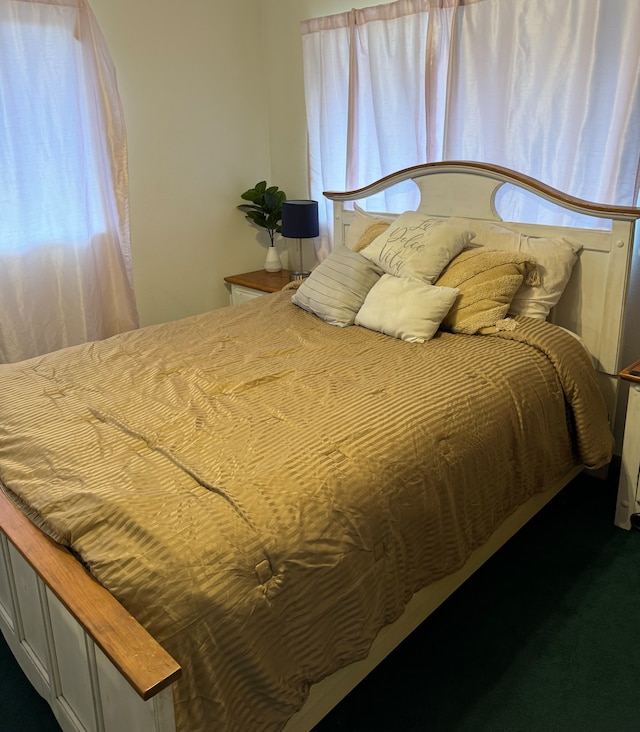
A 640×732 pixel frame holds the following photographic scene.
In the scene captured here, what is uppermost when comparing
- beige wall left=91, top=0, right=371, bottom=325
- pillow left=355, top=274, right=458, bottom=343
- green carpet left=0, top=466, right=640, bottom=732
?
beige wall left=91, top=0, right=371, bottom=325

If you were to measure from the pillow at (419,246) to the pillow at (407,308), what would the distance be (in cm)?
6

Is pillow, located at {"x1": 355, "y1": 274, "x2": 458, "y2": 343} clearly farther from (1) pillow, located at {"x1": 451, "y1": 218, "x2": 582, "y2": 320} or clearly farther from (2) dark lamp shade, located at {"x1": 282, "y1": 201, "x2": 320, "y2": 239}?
(2) dark lamp shade, located at {"x1": 282, "y1": 201, "x2": 320, "y2": 239}

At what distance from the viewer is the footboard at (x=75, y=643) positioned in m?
1.05

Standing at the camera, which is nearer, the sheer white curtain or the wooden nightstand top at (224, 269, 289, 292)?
the sheer white curtain

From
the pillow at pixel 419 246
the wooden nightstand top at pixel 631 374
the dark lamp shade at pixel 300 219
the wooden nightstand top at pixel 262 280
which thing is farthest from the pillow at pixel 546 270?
the wooden nightstand top at pixel 262 280

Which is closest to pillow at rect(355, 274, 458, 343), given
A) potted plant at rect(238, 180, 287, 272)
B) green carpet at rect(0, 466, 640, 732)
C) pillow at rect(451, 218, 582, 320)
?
pillow at rect(451, 218, 582, 320)

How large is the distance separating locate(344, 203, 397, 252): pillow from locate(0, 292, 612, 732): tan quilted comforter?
2.07ft

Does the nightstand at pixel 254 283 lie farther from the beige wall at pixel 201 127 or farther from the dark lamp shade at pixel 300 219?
the dark lamp shade at pixel 300 219

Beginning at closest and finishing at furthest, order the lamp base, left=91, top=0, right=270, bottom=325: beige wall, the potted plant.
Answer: left=91, top=0, right=270, bottom=325: beige wall < the lamp base < the potted plant

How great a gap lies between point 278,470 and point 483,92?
205 cm

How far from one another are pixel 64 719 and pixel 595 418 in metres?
1.84

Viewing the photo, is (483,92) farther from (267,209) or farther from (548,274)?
(267,209)

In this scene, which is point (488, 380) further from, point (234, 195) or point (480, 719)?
point (234, 195)

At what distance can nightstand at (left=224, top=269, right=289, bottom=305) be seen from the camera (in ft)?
11.6
